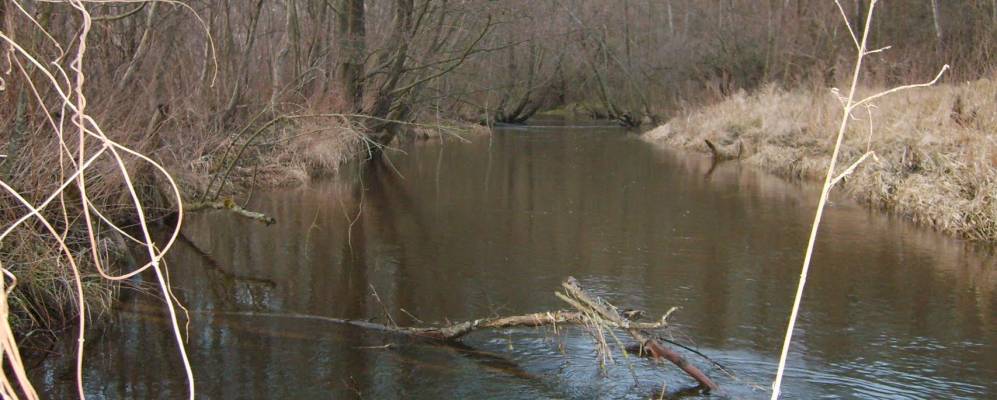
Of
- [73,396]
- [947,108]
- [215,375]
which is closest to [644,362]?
[215,375]

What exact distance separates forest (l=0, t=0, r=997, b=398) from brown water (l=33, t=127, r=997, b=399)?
0.50m

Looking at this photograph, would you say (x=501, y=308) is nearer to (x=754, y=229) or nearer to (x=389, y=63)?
(x=754, y=229)

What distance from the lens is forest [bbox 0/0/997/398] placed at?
21.0 ft

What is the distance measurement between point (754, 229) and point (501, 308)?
5.26 m

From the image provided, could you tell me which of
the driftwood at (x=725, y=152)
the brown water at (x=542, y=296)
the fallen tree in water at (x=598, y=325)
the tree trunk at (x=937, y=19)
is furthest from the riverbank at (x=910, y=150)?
the fallen tree in water at (x=598, y=325)

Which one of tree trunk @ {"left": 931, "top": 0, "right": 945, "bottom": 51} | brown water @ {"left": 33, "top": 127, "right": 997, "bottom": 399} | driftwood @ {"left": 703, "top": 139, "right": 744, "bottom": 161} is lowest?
brown water @ {"left": 33, "top": 127, "right": 997, "bottom": 399}

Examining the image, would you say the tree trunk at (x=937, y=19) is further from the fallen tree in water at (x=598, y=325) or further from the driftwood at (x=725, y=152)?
the fallen tree in water at (x=598, y=325)

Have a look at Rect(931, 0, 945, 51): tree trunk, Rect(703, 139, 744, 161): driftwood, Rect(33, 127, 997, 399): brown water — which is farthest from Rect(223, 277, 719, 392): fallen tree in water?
Rect(931, 0, 945, 51): tree trunk

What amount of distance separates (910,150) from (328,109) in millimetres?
9720

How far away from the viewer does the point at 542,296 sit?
8.12m

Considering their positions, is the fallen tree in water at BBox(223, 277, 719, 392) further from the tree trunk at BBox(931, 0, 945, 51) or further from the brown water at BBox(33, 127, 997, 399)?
the tree trunk at BBox(931, 0, 945, 51)

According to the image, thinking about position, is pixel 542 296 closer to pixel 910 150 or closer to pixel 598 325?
pixel 598 325

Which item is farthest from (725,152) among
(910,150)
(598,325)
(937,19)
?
(598,325)

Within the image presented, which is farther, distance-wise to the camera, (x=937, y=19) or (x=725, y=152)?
(x=725, y=152)
